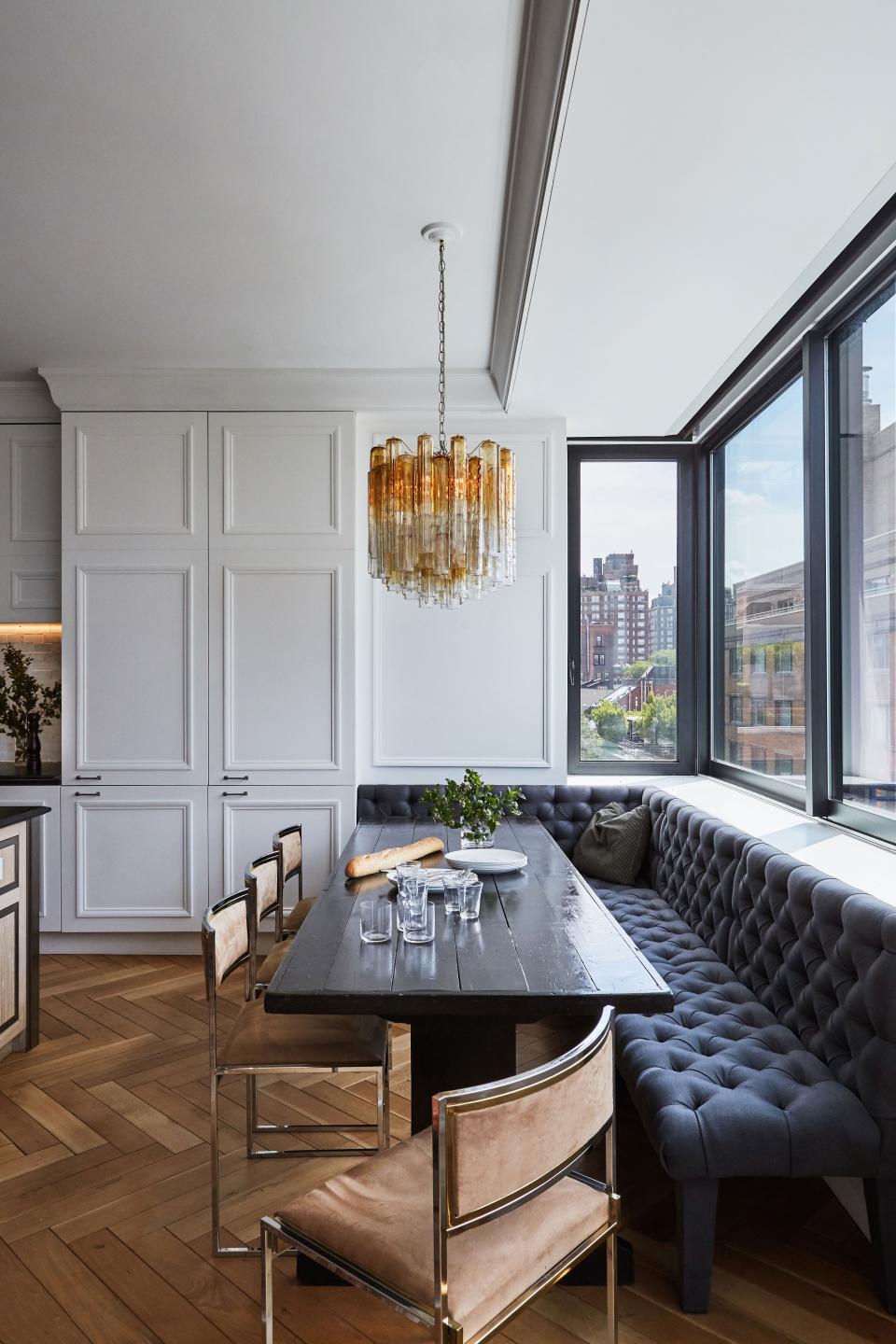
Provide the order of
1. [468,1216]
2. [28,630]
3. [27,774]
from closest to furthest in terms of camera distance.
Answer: [468,1216] → [27,774] → [28,630]

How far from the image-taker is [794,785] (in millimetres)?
3389

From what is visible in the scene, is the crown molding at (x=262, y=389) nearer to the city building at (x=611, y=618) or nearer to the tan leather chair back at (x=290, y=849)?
the city building at (x=611, y=618)

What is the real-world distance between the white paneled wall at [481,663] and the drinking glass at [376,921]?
1939 millimetres

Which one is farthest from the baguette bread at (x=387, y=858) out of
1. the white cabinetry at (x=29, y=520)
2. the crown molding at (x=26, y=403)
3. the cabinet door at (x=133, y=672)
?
the crown molding at (x=26, y=403)

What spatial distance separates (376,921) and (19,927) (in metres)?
1.64

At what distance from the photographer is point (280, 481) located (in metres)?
4.26

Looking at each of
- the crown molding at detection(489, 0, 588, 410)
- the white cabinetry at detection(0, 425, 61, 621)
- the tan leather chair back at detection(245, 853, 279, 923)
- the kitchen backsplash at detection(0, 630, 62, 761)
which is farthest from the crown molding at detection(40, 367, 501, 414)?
the tan leather chair back at detection(245, 853, 279, 923)

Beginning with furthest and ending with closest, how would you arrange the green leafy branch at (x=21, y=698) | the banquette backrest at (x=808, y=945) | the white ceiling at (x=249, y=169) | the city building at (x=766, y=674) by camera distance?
the green leafy branch at (x=21, y=698) < the city building at (x=766, y=674) < the white ceiling at (x=249, y=169) < the banquette backrest at (x=808, y=945)

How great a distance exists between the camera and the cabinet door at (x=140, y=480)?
4.25 m

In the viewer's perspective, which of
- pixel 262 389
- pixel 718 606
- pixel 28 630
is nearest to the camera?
pixel 262 389

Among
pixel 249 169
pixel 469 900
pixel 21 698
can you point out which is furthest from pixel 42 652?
pixel 469 900

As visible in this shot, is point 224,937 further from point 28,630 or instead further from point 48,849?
point 28,630

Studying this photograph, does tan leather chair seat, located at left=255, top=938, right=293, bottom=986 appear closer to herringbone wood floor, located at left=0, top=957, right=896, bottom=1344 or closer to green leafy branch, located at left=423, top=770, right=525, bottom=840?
herringbone wood floor, located at left=0, top=957, right=896, bottom=1344

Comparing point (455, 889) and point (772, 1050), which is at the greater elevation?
point (455, 889)
